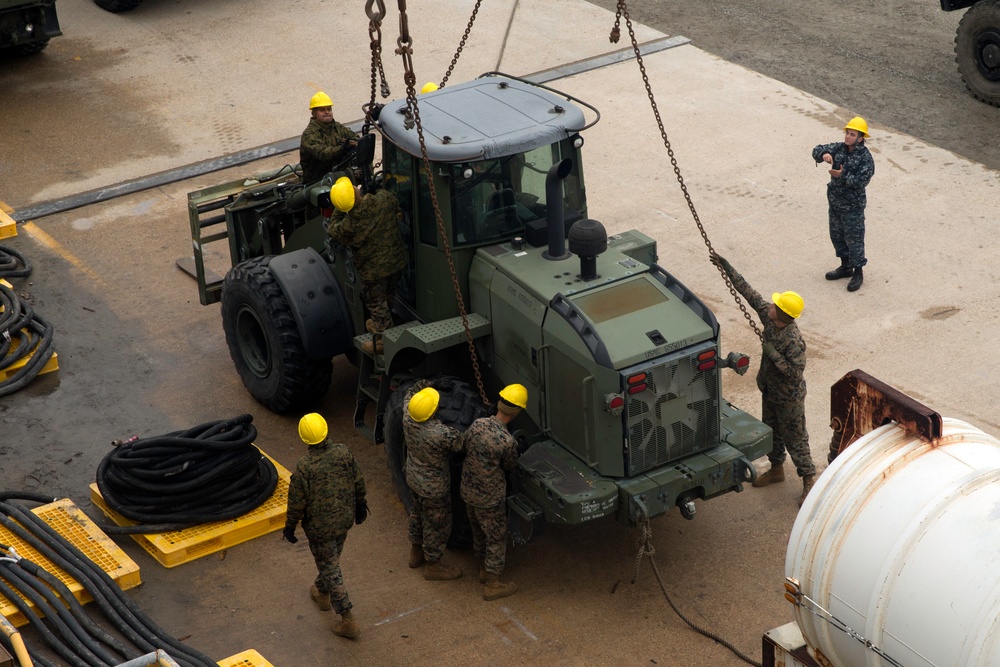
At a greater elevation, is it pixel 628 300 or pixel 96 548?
pixel 628 300

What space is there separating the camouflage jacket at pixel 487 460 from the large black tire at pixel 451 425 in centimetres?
26

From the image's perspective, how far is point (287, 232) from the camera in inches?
411

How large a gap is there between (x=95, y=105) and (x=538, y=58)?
17.1 feet

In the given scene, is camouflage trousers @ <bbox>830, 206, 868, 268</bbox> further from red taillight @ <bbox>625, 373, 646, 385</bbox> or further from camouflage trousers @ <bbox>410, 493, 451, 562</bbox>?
camouflage trousers @ <bbox>410, 493, 451, 562</bbox>

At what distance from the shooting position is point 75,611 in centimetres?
757

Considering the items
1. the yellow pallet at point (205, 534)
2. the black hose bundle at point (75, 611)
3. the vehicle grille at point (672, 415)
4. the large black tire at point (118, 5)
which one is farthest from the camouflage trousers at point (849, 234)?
the large black tire at point (118, 5)

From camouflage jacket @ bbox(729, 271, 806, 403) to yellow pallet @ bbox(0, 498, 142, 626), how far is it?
13.6 ft

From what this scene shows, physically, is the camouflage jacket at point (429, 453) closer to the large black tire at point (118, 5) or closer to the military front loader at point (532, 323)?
the military front loader at point (532, 323)

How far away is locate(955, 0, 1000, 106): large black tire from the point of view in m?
14.8

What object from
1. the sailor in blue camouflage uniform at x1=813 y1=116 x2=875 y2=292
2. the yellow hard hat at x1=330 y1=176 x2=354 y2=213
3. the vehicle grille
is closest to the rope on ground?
the vehicle grille

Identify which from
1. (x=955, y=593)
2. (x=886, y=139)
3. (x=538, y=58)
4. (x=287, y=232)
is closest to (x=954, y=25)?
(x=886, y=139)

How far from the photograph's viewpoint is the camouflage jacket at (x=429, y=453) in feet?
25.6

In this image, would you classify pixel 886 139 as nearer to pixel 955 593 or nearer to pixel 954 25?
pixel 954 25

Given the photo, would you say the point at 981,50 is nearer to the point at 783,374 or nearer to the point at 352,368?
the point at 783,374
